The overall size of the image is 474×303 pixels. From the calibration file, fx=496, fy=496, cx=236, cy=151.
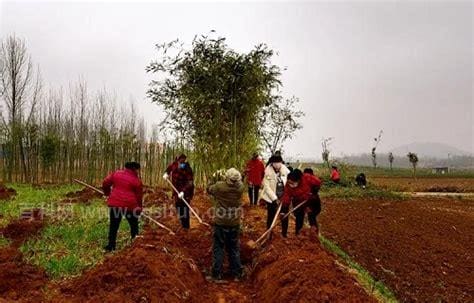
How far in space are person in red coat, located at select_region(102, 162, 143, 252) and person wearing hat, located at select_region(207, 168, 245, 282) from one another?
163 cm

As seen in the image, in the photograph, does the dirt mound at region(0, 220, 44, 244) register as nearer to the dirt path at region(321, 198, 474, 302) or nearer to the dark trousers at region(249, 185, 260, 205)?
the dark trousers at region(249, 185, 260, 205)

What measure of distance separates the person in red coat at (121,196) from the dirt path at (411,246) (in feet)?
15.1

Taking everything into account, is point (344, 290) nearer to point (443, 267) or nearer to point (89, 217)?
point (443, 267)

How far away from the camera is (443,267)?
32.6 ft

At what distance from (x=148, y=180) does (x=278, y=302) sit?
19.4 metres

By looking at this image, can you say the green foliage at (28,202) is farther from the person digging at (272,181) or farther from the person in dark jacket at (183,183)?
the person digging at (272,181)

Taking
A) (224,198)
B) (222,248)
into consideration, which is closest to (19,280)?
(222,248)

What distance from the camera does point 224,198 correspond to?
8055 mm

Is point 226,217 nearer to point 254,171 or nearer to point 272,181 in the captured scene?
point 272,181

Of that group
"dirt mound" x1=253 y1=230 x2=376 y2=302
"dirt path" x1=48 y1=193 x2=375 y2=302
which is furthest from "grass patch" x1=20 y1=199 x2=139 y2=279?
"dirt mound" x1=253 y1=230 x2=376 y2=302

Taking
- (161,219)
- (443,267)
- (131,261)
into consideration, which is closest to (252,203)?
(161,219)

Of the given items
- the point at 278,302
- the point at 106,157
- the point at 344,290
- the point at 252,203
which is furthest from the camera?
the point at 106,157

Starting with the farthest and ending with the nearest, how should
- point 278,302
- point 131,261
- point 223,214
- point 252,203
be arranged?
point 252,203 < point 223,214 < point 131,261 < point 278,302

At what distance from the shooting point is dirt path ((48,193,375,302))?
18.5ft
